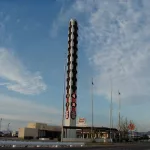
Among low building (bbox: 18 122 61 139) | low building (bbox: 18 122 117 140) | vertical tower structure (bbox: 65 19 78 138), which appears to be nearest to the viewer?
vertical tower structure (bbox: 65 19 78 138)

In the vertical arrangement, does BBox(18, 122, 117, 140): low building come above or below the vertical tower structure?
below

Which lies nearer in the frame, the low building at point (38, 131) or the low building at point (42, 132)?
the low building at point (42, 132)

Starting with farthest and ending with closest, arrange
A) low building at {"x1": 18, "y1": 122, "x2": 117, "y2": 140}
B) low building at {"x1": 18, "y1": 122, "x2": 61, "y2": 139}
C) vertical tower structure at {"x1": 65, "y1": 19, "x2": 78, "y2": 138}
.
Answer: low building at {"x1": 18, "y1": 122, "x2": 61, "y2": 139}, low building at {"x1": 18, "y1": 122, "x2": 117, "y2": 140}, vertical tower structure at {"x1": 65, "y1": 19, "x2": 78, "y2": 138}

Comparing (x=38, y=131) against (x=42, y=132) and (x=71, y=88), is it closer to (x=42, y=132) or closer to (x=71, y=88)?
(x=42, y=132)

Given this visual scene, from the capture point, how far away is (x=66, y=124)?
118m

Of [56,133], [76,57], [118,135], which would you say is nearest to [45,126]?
[56,133]

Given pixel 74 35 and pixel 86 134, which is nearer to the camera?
pixel 74 35

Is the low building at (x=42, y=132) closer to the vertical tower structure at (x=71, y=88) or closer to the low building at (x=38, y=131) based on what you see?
the low building at (x=38, y=131)

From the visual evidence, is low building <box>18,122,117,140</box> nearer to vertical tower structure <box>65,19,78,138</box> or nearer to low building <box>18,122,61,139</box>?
low building <box>18,122,61,139</box>

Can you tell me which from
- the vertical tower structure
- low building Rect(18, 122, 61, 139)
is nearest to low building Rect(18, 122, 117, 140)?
low building Rect(18, 122, 61, 139)

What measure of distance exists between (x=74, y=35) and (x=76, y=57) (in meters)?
8.77

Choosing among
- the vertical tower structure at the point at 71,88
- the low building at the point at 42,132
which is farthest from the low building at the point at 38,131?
the vertical tower structure at the point at 71,88

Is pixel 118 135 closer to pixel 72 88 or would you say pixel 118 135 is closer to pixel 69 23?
pixel 72 88

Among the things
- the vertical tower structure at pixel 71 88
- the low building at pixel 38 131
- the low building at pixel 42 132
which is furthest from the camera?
the low building at pixel 38 131
